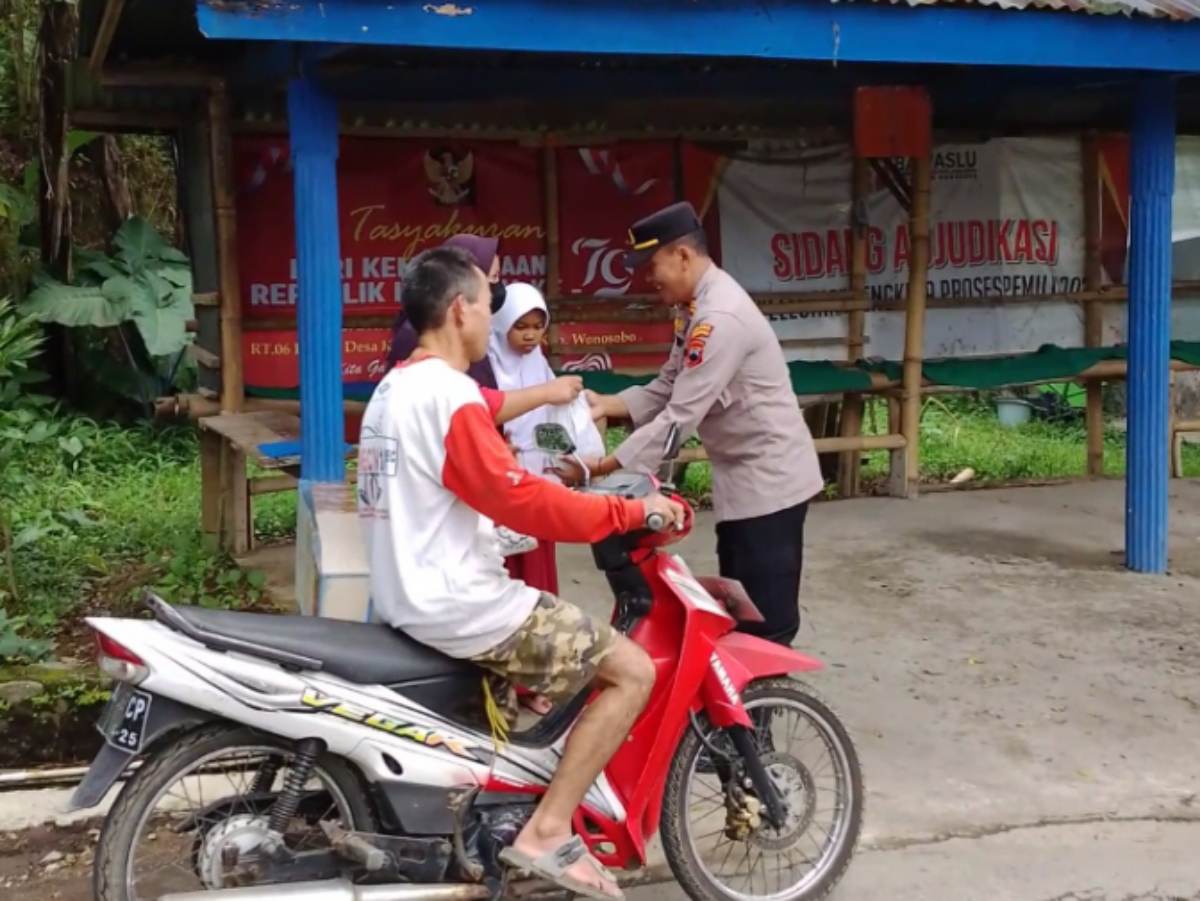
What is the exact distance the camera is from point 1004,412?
554 inches

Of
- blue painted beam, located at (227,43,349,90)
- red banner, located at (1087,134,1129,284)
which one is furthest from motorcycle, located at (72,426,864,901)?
red banner, located at (1087,134,1129,284)

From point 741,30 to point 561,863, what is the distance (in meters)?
3.51

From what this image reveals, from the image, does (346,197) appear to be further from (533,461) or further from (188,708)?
(188,708)

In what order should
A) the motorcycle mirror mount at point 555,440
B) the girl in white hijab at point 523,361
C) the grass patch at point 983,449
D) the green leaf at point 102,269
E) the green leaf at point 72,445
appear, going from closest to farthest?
the motorcycle mirror mount at point 555,440
the girl in white hijab at point 523,361
the green leaf at point 72,445
the grass patch at point 983,449
the green leaf at point 102,269

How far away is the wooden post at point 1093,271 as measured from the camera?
938cm

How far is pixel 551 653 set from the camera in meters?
3.21

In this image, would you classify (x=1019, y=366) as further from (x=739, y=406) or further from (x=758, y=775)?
(x=758, y=775)

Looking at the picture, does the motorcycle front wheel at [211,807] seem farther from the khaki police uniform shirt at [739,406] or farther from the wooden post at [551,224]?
the wooden post at [551,224]

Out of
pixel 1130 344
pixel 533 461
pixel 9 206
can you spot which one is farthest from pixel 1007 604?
pixel 9 206

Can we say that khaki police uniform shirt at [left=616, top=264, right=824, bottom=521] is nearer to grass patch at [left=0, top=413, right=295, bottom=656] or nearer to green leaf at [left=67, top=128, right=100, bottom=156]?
grass patch at [left=0, top=413, right=295, bottom=656]

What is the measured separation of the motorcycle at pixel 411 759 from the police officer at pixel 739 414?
19.8 inches

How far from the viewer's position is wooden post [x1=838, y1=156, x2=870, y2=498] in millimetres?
8828

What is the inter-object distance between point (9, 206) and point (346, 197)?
3.55 metres

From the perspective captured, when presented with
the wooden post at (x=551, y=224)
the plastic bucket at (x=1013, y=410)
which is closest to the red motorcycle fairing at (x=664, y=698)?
the wooden post at (x=551, y=224)
